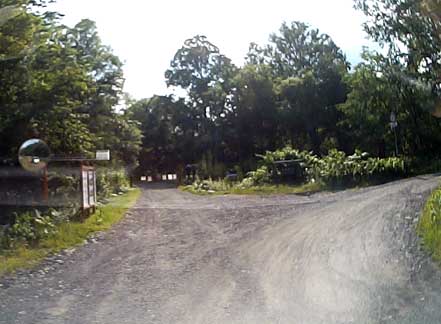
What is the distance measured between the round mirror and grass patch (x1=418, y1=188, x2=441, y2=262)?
1017cm

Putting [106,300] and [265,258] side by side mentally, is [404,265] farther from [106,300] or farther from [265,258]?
[106,300]

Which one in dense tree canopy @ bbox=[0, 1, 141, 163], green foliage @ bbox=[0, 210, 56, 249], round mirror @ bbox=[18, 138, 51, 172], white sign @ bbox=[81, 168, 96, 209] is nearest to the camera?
green foliage @ bbox=[0, 210, 56, 249]

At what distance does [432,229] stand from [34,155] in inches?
434

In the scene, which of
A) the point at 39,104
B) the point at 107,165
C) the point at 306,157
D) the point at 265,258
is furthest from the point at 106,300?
the point at 107,165

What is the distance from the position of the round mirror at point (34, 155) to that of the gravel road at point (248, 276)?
11.5ft

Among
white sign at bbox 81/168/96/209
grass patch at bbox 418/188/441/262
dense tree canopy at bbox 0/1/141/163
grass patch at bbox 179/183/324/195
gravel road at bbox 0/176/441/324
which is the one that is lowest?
gravel road at bbox 0/176/441/324

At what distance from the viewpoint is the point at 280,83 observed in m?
51.5

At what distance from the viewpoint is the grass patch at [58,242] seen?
32.5ft

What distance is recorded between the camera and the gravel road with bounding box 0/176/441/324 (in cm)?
627

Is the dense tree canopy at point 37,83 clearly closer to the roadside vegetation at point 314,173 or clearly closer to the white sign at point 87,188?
the white sign at point 87,188

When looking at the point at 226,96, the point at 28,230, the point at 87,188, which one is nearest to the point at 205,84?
the point at 226,96

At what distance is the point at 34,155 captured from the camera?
632 inches

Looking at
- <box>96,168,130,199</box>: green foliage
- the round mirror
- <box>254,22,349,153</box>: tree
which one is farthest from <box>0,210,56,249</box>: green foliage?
<box>254,22,349,153</box>: tree

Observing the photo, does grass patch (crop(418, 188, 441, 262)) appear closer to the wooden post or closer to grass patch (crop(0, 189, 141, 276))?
grass patch (crop(0, 189, 141, 276))
